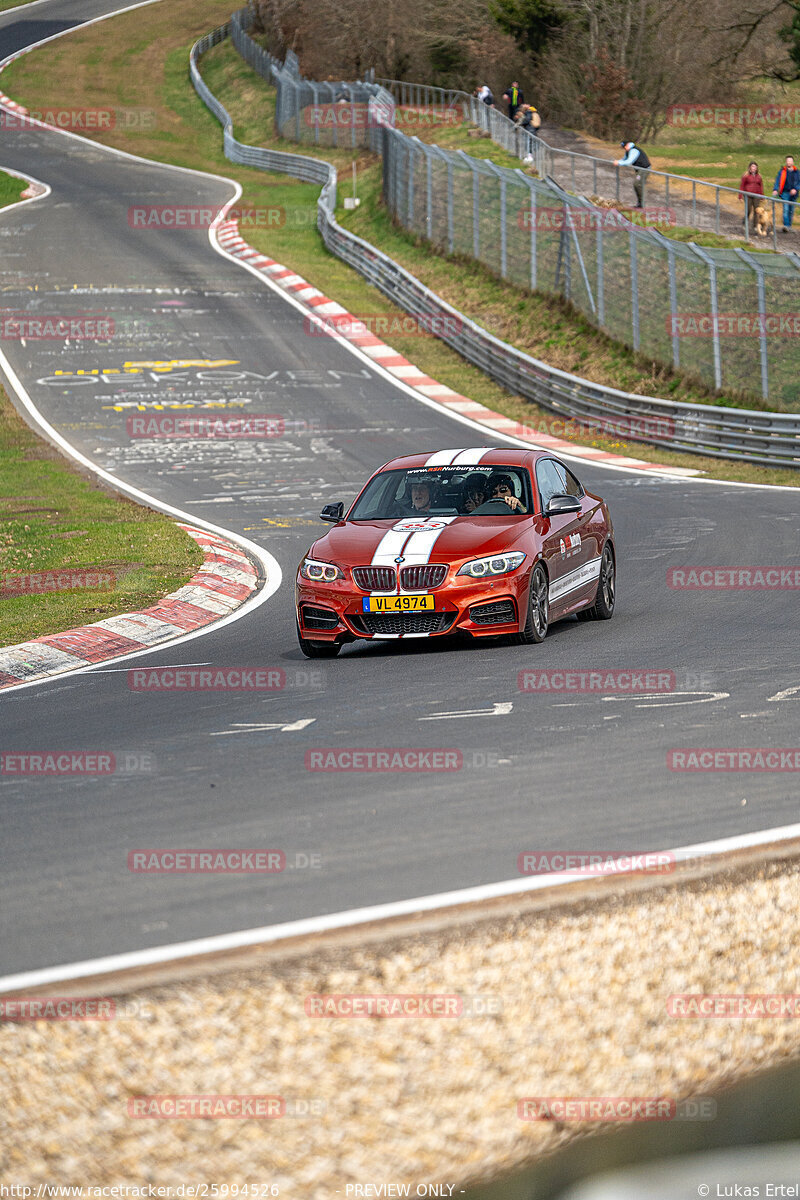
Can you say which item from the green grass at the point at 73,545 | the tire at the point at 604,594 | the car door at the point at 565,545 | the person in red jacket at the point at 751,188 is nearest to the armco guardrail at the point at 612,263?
the person in red jacket at the point at 751,188

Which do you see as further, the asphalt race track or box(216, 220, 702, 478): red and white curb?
box(216, 220, 702, 478): red and white curb

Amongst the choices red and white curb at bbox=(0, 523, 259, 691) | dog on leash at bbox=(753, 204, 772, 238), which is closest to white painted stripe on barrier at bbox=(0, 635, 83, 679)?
red and white curb at bbox=(0, 523, 259, 691)

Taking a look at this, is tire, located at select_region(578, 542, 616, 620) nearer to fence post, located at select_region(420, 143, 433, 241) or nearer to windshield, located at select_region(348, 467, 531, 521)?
windshield, located at select_region(348, 467, 531, 521)

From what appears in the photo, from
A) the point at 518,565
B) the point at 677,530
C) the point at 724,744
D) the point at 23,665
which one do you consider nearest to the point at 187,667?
the point at 23,665

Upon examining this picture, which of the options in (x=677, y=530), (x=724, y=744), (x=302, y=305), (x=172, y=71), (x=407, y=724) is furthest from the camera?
(x=172, y=71)

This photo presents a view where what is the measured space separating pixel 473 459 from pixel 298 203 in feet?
133

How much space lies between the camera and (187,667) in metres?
11.4

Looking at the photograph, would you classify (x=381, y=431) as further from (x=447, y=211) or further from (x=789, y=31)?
(x=789, y=31)

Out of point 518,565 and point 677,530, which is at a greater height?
point 518,565

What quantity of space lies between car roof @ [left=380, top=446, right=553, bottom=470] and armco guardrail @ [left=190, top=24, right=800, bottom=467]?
12387 millimetres

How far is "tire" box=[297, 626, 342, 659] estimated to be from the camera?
12148 millimetres

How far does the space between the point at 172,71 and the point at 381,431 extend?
192ft

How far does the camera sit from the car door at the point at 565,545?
41.4 feet
